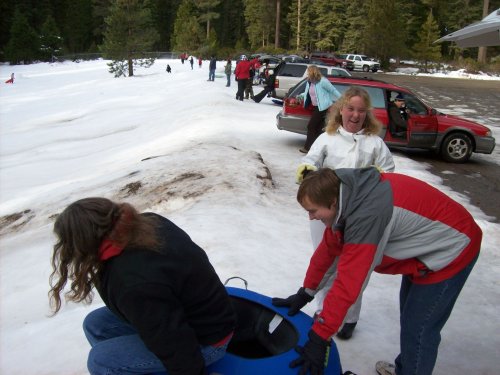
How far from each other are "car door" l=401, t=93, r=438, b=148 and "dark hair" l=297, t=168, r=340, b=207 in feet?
29.3

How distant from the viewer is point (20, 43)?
61281mm

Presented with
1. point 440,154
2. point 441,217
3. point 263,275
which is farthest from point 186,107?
point 441,217

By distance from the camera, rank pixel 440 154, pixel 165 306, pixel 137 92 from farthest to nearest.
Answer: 1. pixel 137 92
2. pixel 440 154
3. pixel 165 306

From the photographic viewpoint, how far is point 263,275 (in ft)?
14.9

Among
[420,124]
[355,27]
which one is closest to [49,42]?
[355,27]

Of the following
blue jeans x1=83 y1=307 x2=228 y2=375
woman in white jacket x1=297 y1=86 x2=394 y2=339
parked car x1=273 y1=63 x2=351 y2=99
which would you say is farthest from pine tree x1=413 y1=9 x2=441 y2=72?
blue jeans x1=83 y1=307 x2=228 y2=375

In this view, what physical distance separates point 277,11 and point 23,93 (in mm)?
43691

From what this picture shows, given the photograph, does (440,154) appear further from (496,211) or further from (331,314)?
(331,314)

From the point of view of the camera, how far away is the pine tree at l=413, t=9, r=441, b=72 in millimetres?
56594

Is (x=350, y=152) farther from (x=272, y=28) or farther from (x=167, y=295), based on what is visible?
(x=272, y=28)

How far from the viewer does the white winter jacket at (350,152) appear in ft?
11.6

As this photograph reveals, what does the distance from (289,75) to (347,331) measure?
17280 millimetres

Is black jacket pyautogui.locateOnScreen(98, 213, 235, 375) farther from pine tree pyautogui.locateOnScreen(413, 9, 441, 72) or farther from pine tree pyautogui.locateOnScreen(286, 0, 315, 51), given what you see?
pine tree pyautogui.locateOnScreen(286, 0, 315, 51)

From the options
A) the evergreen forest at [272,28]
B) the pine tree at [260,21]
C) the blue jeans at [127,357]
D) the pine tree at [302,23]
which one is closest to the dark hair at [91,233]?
the blue jeans at [127,357]
